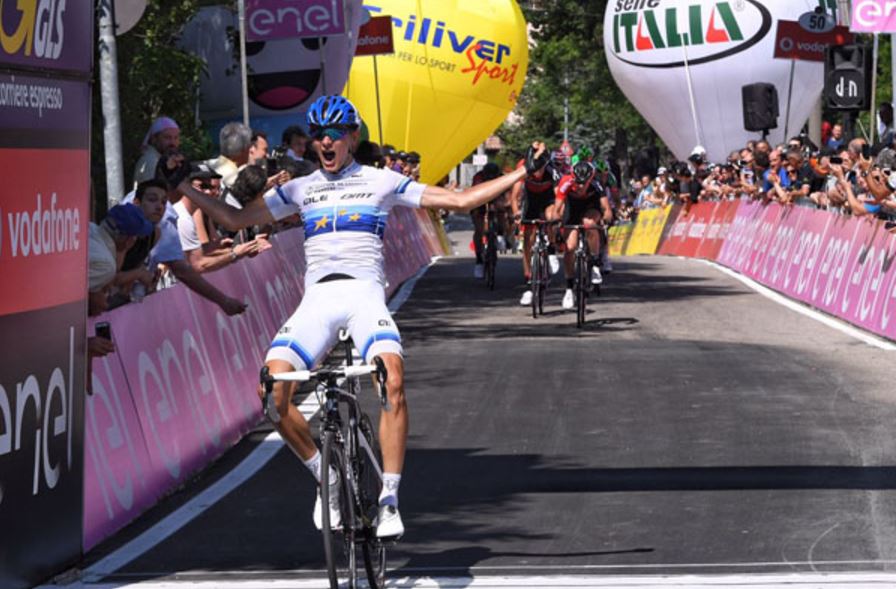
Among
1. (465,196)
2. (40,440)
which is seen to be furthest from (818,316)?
(40,440)

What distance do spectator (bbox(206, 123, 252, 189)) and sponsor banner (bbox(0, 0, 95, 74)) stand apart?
6.91m

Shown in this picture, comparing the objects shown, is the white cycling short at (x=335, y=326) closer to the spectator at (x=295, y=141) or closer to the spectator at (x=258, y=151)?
the spectator at (x=258, y=151)

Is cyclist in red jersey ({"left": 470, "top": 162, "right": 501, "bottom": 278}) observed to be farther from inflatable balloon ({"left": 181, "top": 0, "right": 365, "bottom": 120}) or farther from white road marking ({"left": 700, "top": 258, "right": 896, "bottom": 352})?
white road marking ({"left": 700, "top": 258, "right": 896, "bottom": 352})

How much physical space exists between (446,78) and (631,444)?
38098 mm

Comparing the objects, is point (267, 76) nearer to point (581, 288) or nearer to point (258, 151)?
point (581, 288)

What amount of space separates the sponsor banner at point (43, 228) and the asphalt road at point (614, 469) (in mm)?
1328

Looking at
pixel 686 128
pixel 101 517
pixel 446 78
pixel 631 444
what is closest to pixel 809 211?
pixel 631 444

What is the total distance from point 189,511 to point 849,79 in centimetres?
1968

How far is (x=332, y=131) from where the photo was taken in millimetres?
9641

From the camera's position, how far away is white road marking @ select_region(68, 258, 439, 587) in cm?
972

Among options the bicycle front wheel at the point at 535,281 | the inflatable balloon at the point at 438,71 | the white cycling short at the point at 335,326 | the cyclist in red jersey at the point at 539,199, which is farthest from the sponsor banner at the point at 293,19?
the inflatable balloon at the point at 438,71

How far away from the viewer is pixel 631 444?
13.4m

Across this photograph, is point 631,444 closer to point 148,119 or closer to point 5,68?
point 5,68

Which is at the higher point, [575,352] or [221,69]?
[221,69]
